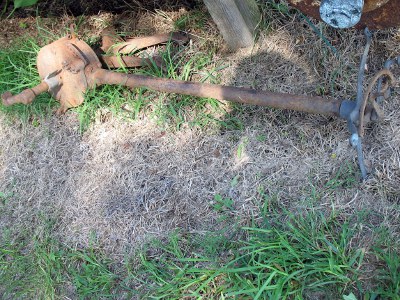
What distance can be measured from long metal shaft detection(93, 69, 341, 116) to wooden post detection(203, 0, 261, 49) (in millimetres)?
416

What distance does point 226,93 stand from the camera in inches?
104

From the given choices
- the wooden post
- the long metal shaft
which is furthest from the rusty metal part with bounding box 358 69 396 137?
the wooden post

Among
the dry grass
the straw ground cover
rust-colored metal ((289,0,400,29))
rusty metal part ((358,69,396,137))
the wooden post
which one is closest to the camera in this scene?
rust-colored metal ((289,0,400,29))

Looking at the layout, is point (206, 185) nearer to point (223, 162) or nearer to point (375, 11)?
point (223, 162)

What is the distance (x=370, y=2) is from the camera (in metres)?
1.88

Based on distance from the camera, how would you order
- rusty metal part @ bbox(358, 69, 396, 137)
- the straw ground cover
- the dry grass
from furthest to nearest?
the dry grass → the straw ground cover → rusty metal part @ bbox(358, 69, 396, 137)

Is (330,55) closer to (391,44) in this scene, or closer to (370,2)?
(391,44)

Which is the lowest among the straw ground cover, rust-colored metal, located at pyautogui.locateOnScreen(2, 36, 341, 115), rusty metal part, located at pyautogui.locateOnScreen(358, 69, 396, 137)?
the straw ground cover

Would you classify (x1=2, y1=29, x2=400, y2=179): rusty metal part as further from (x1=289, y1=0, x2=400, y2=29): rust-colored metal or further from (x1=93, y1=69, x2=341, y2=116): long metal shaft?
(x1=289, y1=0, x2=400, y2=29): rust-colored metal

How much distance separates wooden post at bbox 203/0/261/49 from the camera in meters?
2.81

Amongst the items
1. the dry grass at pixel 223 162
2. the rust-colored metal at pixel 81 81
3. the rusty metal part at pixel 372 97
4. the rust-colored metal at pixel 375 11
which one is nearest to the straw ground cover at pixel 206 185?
the dry grass at pixel 223 162

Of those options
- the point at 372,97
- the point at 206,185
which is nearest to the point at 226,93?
the point at 206,185

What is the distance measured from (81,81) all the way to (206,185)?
3.04 feet

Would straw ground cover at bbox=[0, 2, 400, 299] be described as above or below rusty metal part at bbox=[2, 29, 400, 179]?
below
